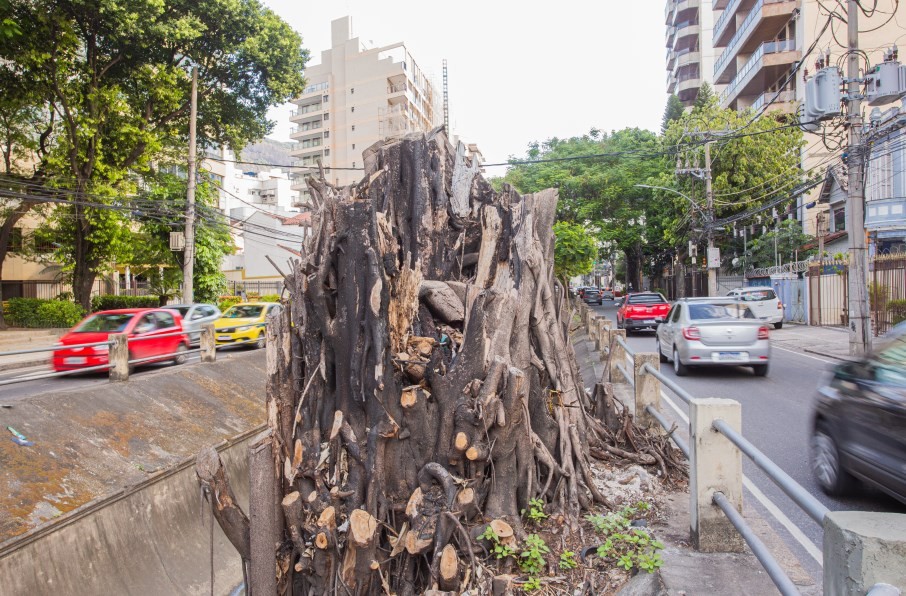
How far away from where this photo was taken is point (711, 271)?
3072cm

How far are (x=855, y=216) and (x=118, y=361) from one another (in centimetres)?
1676

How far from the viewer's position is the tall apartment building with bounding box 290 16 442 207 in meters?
60.9

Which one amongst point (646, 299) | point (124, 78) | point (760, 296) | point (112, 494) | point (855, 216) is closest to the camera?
point (112, 494)

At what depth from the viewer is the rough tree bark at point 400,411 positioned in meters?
3.81

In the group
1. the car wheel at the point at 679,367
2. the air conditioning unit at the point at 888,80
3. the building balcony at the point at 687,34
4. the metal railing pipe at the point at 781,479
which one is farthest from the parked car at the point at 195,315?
the building balcony at the point at 687,34

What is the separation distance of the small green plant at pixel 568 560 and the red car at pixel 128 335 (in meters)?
10.8

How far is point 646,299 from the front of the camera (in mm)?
23984

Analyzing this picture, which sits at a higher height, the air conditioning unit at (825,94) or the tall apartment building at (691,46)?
the tall apartment building at (691,46)

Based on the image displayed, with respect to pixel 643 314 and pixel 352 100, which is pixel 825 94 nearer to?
pixel 643 314

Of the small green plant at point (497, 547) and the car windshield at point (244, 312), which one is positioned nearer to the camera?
the small green plant at point (497, 547)

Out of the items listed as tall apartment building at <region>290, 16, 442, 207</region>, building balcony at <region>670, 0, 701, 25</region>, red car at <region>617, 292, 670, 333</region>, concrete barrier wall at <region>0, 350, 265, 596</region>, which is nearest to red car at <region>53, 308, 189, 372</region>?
concrete barrier wall at <region>0, 350, 265, 596</region>

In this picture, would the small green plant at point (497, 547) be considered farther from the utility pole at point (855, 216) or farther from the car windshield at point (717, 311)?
the utility pole at point (855, 216)

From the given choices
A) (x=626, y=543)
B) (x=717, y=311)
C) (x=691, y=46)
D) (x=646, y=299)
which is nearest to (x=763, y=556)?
(x=626, y=543)

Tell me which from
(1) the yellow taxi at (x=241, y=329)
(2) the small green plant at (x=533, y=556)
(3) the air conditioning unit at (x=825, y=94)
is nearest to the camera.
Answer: (2) the small green plant at (x=533, y=556)
